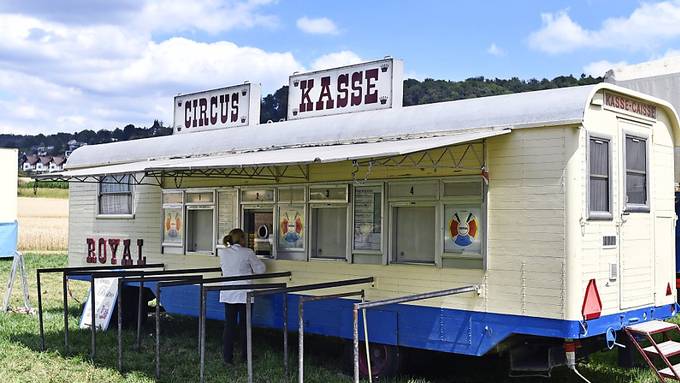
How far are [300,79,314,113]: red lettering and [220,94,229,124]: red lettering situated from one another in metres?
1.63

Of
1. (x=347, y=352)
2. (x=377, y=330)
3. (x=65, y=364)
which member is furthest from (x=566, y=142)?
(x=65, y=364)

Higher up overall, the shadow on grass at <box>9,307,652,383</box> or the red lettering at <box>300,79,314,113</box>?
the red lettering at <box>300,79,314,113</box>

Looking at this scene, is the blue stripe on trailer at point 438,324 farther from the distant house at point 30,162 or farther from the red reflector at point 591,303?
the distant house at point 30,162

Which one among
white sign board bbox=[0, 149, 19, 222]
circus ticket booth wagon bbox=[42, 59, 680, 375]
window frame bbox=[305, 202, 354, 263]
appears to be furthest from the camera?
white sign board bbox=[0, 149, 19, 222]

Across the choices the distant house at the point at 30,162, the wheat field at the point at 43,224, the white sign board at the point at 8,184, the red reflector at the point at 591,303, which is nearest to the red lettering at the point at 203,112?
the red reflector at the point at 591,303

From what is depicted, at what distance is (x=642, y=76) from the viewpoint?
32.3ft

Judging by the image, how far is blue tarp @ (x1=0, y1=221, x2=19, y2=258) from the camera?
26500 millimetres

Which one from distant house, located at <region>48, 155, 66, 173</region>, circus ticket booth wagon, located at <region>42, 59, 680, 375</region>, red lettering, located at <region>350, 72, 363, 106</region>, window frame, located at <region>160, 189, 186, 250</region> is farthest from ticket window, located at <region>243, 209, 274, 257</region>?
distant house, located at <region>48, 155, 66, 173</region>

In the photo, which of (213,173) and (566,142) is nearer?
(566,142)

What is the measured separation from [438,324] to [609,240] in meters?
1.77

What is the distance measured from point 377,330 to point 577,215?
7.94ft

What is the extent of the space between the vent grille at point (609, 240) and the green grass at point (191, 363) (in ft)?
5.55

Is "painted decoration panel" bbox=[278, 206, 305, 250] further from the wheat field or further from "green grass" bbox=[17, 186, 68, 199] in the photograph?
"green grass" bbox=[17, 186, 68, 199]

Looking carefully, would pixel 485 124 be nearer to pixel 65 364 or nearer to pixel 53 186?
pixel 65 364
